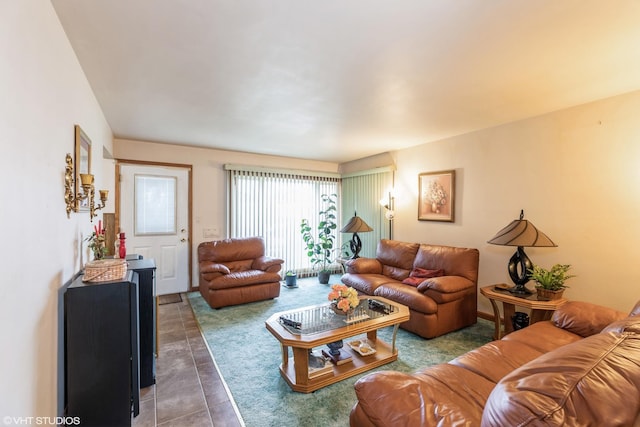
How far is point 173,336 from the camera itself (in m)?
3.10

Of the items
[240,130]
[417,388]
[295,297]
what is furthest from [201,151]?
[417,388]

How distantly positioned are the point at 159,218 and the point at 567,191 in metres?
5.42

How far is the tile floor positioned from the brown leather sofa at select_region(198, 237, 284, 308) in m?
0.87

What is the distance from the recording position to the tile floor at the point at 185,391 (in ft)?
6.11

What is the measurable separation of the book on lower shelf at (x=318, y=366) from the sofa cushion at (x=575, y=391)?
158cm

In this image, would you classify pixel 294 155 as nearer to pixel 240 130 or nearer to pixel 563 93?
pixel 240 130

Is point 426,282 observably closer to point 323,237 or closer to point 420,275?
point 420,275

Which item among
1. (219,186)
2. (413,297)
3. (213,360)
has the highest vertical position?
(219,186)

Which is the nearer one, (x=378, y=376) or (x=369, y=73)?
(x=378, y=376)

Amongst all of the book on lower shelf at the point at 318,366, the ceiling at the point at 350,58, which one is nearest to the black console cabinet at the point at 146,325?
the book on lower shelf at the point at 318,366

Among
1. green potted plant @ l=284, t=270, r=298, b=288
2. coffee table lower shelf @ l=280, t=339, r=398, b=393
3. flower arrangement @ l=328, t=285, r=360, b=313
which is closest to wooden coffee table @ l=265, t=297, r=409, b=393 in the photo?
coffee table lower shelf @ l=280, t=339, r=398, b=393

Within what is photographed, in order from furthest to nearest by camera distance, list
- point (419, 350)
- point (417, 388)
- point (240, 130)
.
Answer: point (240, 130) < point (419, 350) < point (417, 388)

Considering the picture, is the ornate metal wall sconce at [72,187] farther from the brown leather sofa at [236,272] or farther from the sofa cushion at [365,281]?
the sofa cushion at [365,281]

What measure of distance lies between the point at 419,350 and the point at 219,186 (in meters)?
4.00
